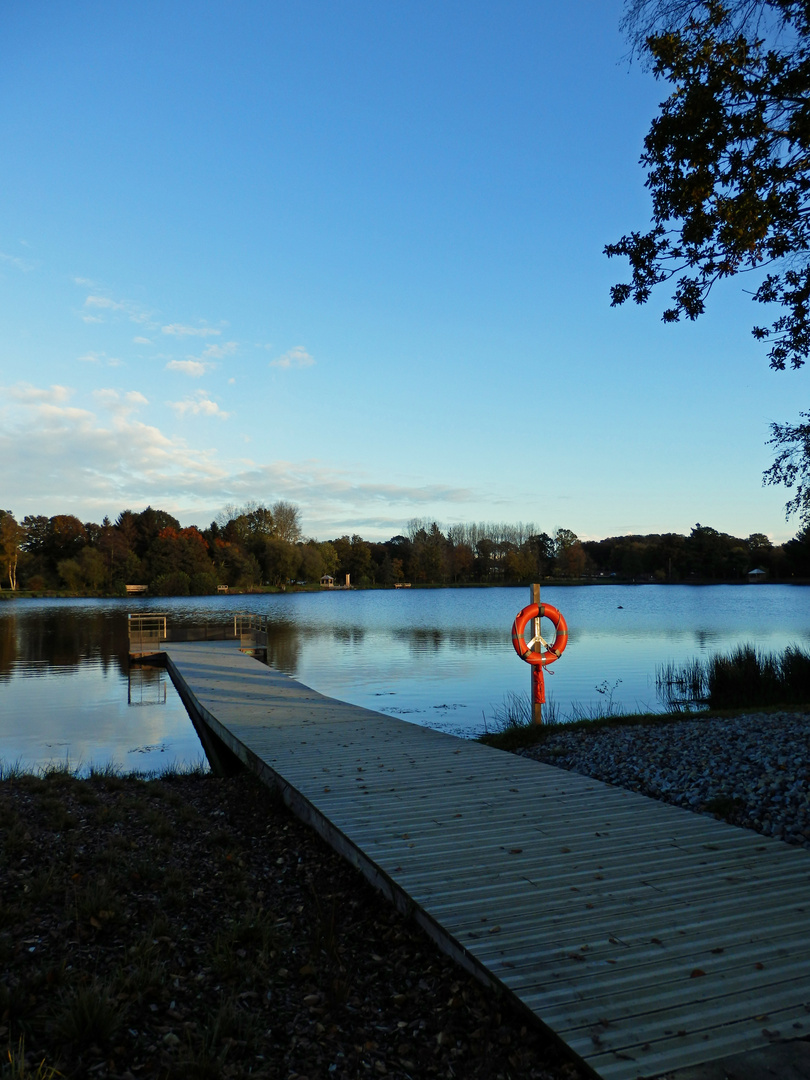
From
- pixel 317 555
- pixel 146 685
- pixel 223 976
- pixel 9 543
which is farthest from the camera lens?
pixel 317 555

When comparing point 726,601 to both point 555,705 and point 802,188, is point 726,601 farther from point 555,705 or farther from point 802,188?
point 802,188

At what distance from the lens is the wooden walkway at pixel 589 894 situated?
182 centimetres

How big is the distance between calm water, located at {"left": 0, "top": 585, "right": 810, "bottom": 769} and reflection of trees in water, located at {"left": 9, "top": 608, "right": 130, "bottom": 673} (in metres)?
0.05

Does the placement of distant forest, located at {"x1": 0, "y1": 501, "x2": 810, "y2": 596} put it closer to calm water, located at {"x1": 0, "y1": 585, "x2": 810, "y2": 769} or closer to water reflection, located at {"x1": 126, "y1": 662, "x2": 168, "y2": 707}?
calm water, located at {"x1": 0, "y1": 585, "x2": 810, "y2": 769}

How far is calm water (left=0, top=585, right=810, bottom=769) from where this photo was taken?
853cm

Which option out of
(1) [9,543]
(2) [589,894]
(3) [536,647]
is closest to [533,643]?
(3) [536,647]

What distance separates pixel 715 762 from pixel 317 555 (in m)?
58.2

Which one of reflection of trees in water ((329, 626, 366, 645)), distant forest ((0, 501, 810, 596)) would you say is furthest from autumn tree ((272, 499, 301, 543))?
reflection of trees in water ((329, 626, 366, 645))

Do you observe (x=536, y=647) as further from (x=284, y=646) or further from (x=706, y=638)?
(x=706, y=638)

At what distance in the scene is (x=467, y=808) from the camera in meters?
3.64

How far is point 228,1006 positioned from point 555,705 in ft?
26.3

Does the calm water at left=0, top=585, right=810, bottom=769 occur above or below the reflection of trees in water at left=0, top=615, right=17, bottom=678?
below

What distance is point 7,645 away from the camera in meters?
18.6

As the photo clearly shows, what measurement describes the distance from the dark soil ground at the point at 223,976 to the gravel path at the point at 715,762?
6.77 ft
